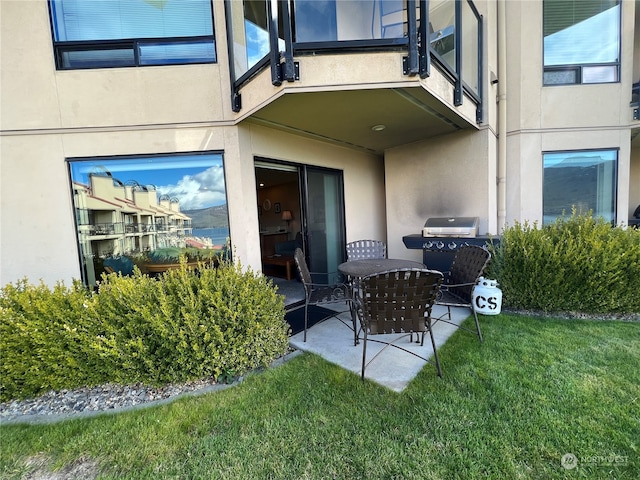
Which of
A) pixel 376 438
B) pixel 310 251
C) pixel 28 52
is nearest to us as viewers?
pixel 376 438

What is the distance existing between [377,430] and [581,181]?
6.01 meters

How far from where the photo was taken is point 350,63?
2.87m

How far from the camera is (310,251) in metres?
4.98

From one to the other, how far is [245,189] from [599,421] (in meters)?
4.06

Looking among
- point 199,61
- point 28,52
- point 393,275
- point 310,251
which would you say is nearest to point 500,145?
point 310,251

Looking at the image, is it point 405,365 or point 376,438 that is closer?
point 376,438

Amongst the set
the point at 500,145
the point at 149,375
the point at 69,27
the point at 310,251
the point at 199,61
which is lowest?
the point at 149,375

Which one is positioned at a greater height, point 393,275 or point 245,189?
point 245,189

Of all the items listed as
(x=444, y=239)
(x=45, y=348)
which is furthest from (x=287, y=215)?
(x=45, y=348)

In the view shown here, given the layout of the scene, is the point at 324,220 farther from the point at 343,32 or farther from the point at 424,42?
the point at 424,42

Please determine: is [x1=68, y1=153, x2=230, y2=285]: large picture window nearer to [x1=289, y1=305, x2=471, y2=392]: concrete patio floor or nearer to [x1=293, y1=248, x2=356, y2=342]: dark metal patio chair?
[x1=293, y1=248, x2=356, y2=342]: dark metal patio chair

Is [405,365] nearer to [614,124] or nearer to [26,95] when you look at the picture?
[26,95]

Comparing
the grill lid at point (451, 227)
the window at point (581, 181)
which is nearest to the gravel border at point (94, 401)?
the grill lid at point (451, 227)

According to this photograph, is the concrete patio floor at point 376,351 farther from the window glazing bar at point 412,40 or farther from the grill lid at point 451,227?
the window glazing bar at point 412,40
